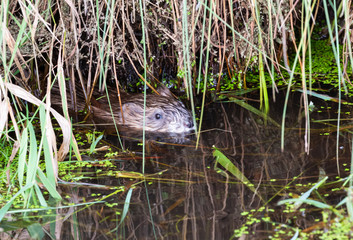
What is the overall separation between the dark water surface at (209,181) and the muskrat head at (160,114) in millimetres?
211

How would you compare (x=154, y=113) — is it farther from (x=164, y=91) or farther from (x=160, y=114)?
(x=164, y=91)

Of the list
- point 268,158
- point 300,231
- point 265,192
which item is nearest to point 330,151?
point 268,158

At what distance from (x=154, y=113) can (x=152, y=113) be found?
0.02 metres

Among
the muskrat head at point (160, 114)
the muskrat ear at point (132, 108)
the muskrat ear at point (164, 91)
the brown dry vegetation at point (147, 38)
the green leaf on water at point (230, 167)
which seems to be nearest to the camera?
the green leaf on water at point (230, 167)

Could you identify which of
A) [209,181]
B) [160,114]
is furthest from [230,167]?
[160,114]

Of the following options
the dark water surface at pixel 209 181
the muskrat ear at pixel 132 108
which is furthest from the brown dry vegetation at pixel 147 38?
the dark water surface at pixel 209 181

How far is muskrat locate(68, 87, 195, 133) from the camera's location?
4.59 metres

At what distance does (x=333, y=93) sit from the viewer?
189 inches

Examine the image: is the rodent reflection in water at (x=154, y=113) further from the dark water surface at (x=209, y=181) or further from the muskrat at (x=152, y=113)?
the dark water surface at (x=209, y=181)

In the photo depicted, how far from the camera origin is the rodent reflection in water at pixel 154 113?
181 inches

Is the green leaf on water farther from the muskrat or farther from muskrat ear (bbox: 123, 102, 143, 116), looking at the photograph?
muskrat ear (bbox: 123, 102, 143, 116)

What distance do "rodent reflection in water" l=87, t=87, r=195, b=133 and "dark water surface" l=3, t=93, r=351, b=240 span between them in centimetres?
22

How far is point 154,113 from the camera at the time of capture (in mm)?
4758

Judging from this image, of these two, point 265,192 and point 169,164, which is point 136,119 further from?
point 265,192
